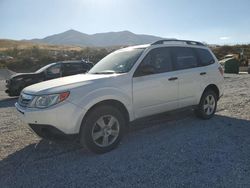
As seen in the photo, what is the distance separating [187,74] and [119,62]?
1.59 m

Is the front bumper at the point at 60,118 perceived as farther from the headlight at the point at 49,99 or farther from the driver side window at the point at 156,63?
the driver side window at the point at 156,63

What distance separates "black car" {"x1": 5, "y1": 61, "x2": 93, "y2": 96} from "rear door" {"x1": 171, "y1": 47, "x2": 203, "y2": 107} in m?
8.69

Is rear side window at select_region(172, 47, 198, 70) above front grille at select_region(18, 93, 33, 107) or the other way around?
above

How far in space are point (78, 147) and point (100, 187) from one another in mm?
1678

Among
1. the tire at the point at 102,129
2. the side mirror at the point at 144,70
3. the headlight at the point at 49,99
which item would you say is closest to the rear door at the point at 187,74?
the side mirror at the point at 144,70

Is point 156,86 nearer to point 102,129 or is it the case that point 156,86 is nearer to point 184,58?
point 184,58

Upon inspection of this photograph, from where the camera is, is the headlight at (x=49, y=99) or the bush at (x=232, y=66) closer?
the headlight at (x=49, y=99)

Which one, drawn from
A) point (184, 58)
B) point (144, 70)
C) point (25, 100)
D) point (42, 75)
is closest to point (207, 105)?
point (184, 58)

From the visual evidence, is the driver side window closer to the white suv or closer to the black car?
the white suv

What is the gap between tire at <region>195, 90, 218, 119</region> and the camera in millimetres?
6945

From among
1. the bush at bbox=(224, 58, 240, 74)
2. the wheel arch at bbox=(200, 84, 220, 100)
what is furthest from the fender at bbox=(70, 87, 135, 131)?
the bush at bbox=(224, 58, 240, 74)

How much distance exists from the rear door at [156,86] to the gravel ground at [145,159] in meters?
0.60

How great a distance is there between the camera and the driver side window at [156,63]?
554cm

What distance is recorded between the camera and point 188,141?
5.49 metres
